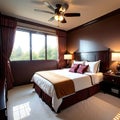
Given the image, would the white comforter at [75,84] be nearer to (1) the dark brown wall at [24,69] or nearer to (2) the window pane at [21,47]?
(1) the dark brown wall at [24,69]

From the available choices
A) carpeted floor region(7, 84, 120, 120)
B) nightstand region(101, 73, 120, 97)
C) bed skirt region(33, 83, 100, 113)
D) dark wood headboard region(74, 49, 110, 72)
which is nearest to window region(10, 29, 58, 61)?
dark wood headboard region(74, 49, 110, 72)

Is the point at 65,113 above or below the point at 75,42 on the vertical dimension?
below

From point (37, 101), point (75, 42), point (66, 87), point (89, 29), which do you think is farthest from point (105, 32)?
point (37, 101)

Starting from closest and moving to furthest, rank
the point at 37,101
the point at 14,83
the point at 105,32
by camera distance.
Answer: the point at 37,101, the point at 105,32, the point at 14,83

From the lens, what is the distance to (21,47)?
418 centimetres

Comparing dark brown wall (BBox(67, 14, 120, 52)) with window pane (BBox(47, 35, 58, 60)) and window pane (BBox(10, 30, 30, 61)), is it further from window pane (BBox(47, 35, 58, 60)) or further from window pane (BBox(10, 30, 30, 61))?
window pane (BBox(10, 30, 30, 61))

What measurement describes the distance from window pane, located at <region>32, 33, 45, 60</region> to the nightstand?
3.01 metres

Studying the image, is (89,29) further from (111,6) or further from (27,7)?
(27,7)

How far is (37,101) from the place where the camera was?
9.13 feet

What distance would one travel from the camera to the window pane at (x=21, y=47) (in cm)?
403

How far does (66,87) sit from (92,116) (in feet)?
2.74

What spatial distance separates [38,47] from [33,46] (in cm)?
26

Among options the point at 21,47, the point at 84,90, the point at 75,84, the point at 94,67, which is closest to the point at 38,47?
the point at 21,47

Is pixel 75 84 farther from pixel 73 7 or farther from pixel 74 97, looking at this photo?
pixel 73 7
